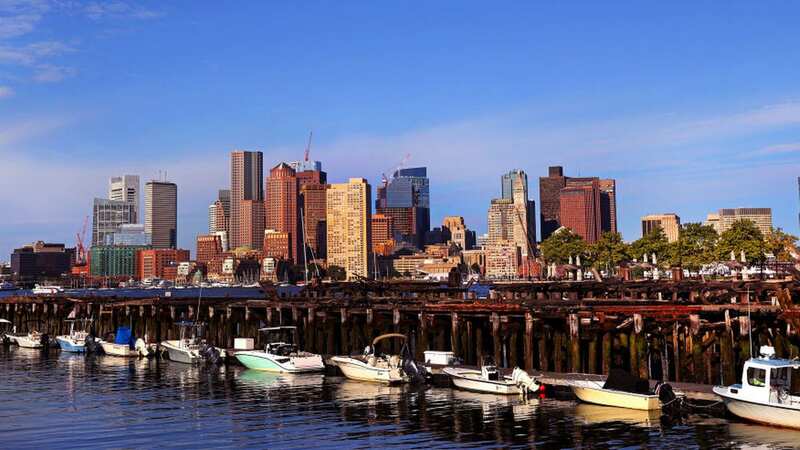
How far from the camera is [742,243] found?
16100 centimetres

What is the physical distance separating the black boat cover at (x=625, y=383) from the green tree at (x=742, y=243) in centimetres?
12069

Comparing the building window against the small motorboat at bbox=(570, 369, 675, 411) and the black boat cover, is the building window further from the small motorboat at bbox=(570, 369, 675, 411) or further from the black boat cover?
the black boat cover

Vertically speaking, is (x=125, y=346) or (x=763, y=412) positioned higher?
(x=125, y=346)

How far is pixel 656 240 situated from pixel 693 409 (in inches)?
6216

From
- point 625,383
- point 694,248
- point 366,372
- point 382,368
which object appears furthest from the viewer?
point 694,248

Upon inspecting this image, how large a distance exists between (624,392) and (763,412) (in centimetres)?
745

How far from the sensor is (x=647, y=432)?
4072 cm

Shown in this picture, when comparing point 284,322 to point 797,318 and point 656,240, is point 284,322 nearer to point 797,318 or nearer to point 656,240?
point 797,318

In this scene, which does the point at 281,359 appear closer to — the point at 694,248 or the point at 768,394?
the point at 768,394

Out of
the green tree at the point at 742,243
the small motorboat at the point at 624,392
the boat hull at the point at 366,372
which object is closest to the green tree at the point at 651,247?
the green tree at the point at 742,243

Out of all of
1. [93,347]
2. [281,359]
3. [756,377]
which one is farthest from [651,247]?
[756,377]

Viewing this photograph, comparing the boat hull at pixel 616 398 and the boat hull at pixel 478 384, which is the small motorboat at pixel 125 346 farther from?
the boat hull at pixel 616 398

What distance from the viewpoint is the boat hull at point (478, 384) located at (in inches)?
2039

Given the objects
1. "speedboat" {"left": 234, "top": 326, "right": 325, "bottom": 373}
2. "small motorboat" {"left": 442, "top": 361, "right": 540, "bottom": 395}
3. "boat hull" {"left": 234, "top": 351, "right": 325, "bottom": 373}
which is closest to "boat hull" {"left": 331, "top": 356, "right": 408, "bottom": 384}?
"boat hull" {"left": 234, "top": 351, "right": 325, "bottom": 373}
